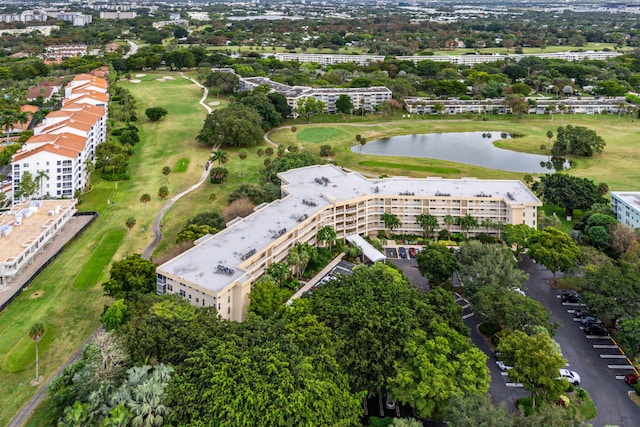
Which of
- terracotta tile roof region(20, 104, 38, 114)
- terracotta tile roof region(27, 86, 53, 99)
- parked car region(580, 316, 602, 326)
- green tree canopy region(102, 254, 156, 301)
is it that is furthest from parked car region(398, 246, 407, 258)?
terracotta tile roof region(27, 86, 53, 99)

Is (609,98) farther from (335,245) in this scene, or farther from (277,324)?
(277,324)

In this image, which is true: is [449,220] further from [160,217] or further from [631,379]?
[160,217]

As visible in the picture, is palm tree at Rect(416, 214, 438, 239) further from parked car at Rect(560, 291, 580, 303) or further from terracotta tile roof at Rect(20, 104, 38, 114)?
terracotta tile roof at Rect(20, 104, 38, 114)

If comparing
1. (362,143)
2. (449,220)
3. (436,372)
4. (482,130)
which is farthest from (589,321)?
(482,130)

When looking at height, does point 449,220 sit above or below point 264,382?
below

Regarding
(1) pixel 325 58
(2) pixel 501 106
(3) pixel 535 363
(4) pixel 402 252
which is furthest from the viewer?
(1) pixel 325 58

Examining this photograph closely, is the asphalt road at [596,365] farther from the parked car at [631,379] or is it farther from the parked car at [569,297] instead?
the parked car at [569,297]
